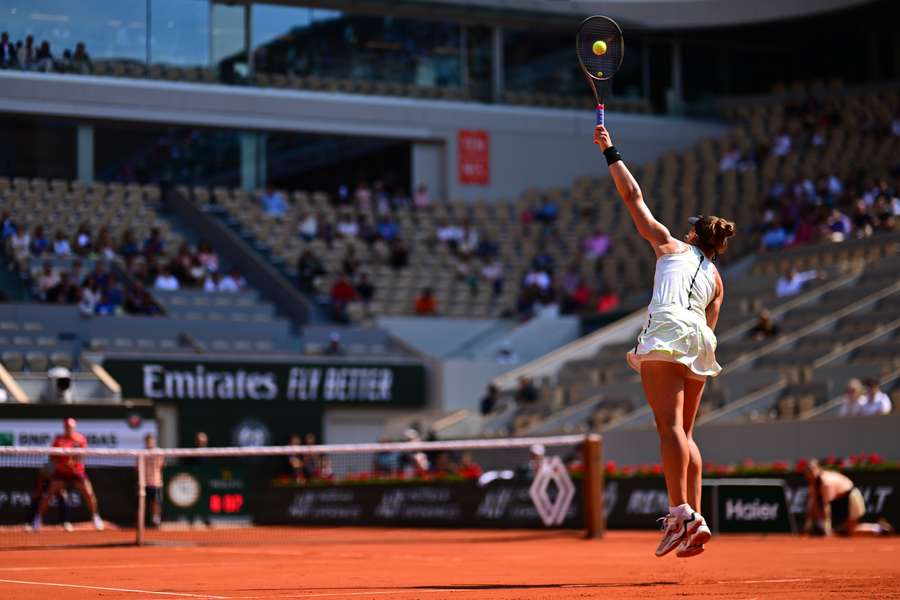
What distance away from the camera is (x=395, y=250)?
39.0 meters

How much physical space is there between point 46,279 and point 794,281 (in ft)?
52.2

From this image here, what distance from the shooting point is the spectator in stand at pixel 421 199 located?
138 ft

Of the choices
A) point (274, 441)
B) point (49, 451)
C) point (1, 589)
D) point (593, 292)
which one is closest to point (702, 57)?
point (593, 292)

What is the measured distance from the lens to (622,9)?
150 ft

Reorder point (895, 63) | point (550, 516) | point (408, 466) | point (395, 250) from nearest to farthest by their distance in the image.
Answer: point (550, 516) < point (408, 466) < point (395, 250) < point (895, 63)

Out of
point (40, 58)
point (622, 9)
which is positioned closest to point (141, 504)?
point (40, 58)

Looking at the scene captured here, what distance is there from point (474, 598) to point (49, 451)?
11.5 m

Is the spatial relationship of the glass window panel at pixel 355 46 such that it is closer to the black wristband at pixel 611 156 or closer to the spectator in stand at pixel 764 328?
the spectator in stand at pixel 764 328

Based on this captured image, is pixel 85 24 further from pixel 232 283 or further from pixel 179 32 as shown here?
pixel 232 283

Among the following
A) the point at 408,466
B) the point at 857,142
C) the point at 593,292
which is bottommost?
the point at 408,466

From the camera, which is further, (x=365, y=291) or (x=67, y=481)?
(x=365, y=291)

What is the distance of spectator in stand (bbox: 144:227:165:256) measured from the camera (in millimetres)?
35781

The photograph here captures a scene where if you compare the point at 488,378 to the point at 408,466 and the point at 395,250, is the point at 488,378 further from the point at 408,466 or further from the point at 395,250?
the point at 408,466

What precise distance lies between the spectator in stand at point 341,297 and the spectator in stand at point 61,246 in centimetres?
625
